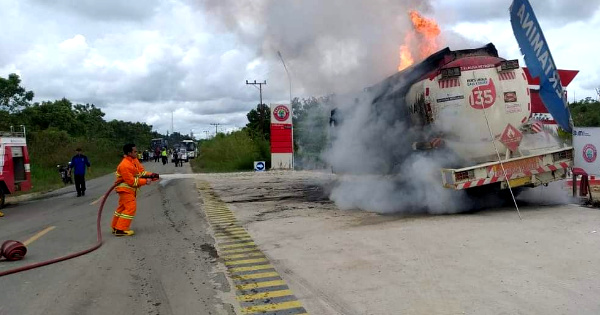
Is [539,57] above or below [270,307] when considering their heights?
above

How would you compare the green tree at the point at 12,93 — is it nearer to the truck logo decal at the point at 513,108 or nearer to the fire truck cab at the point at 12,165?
the fire truck cab at the point at 12,165

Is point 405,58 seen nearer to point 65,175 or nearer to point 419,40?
point 419,40

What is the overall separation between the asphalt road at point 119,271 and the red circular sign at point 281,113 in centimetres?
1595

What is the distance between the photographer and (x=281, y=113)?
2630cm

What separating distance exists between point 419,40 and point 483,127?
127 inches

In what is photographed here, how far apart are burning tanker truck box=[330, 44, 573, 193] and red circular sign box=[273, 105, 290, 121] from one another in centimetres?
1757

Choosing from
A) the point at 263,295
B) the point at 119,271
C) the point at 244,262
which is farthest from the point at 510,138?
the point at 119,271

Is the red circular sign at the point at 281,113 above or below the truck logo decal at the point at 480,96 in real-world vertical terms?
above

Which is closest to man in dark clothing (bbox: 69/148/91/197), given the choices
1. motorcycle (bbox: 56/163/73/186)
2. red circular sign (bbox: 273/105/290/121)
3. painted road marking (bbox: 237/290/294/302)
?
motorcycle (bbox: 56/163/73/186)

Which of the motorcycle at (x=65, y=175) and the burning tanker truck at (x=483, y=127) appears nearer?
the burning tanker truck at (x=483, y=127)

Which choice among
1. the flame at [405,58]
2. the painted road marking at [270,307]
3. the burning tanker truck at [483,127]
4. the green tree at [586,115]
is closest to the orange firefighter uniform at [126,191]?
the painted road marking at [270,307]

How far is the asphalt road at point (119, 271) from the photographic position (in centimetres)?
465

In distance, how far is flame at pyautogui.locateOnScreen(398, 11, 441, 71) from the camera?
10.6 m

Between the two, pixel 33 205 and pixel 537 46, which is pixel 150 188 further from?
pixel 537 46
